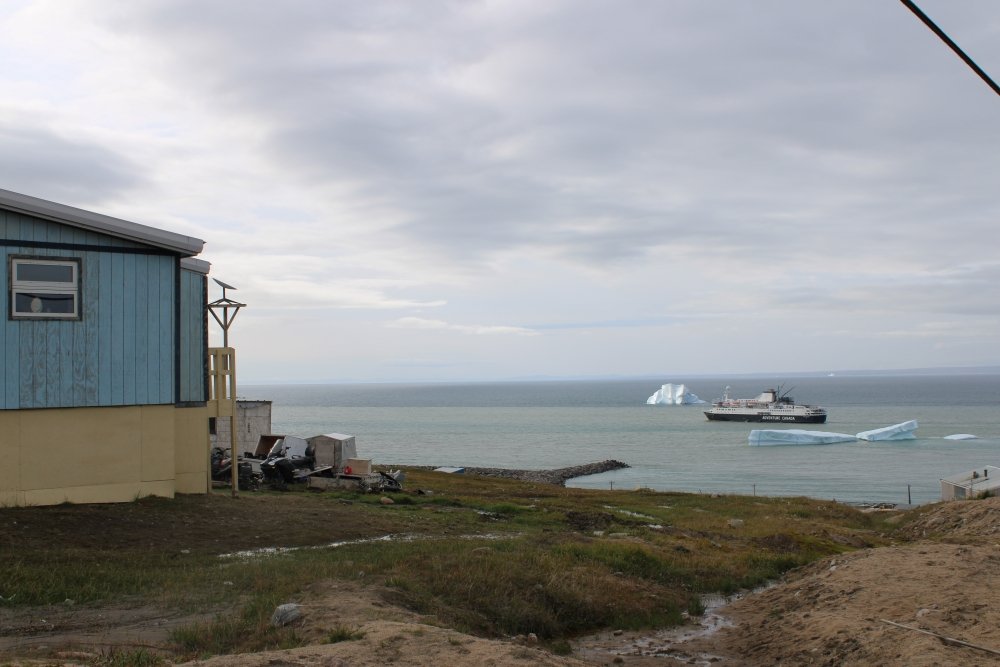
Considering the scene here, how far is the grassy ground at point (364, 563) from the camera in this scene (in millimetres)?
11141

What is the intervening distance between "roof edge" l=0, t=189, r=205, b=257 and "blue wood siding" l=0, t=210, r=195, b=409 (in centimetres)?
28

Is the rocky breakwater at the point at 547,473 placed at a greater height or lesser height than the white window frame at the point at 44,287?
lesser

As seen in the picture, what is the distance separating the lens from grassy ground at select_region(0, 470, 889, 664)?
11141 millimetres

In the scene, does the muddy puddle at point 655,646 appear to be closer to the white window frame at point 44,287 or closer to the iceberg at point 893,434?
the white window frame at point 44,287

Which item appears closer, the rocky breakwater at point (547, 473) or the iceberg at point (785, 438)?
the rocky breakwater at point (547, 473)

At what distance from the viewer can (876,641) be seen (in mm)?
10555

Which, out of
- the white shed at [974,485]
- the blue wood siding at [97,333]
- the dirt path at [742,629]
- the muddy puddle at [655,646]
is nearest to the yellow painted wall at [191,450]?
the blue wood siding at [97,333]

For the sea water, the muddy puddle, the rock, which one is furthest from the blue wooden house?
the sea water

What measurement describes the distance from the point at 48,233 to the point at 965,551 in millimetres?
19544

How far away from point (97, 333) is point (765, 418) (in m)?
119

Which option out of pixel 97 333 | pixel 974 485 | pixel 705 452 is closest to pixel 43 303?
pixel 97 333

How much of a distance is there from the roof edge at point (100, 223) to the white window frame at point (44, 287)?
34.5 inches

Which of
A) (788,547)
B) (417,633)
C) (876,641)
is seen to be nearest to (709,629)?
(876,641)

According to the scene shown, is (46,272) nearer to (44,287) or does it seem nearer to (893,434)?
(44,287)
